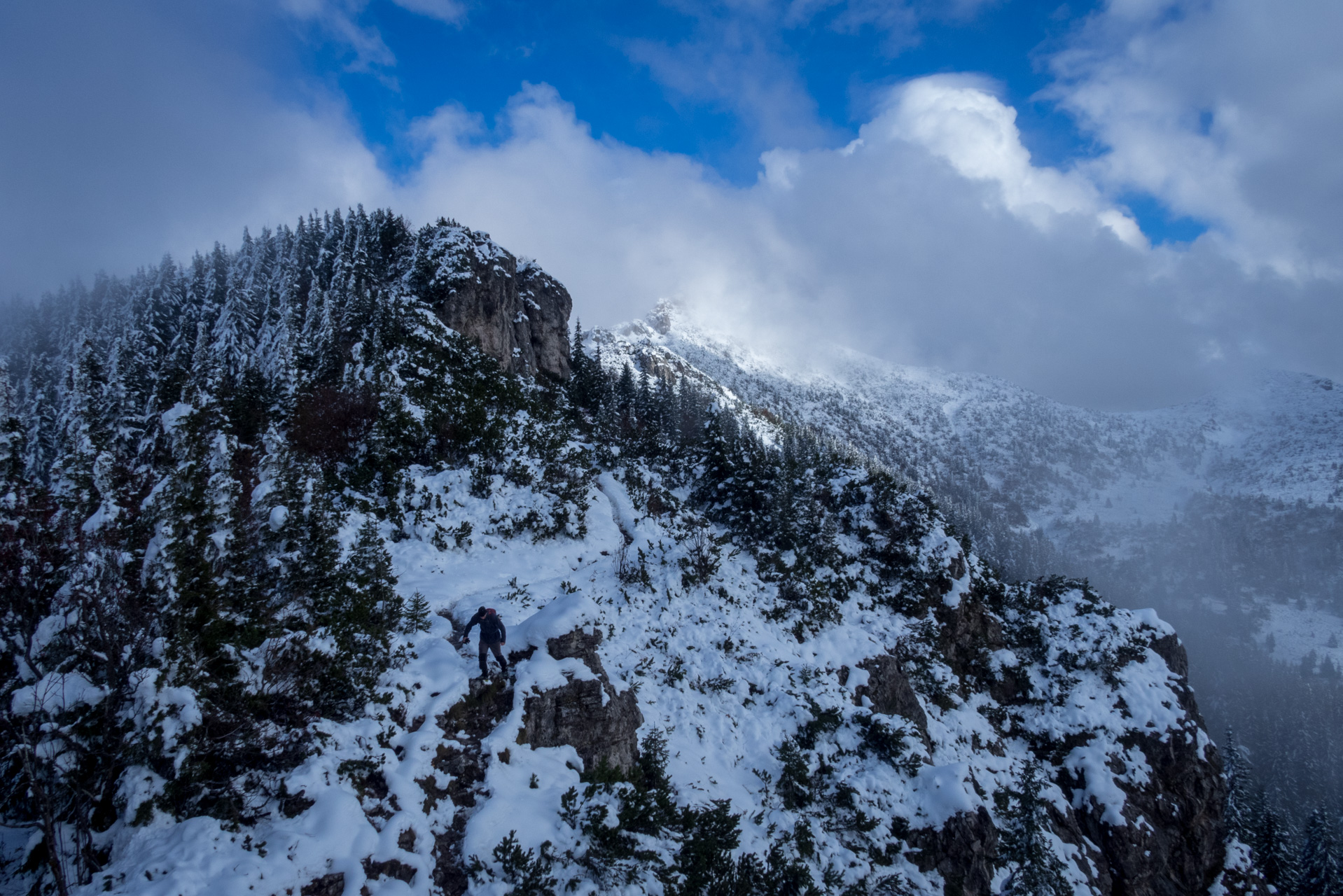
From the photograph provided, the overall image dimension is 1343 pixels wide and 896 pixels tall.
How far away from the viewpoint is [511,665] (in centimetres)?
1427

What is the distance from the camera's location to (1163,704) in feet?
82.2

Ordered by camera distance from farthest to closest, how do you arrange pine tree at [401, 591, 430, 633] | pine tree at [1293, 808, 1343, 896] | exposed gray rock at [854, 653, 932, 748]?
pine tree at [1293, 808, 1343, 896]
exposed gray rock at [854, 653, 932, 748]
pine tree at [401, 591, 430, 633]

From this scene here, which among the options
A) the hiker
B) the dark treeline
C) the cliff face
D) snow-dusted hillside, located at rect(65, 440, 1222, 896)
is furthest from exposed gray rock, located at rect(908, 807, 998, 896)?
the cliff face

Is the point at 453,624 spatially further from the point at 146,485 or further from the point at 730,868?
the point at 146,485


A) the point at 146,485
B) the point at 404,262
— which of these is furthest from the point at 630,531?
the point at 404,262

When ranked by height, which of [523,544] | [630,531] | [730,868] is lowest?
[730,868]

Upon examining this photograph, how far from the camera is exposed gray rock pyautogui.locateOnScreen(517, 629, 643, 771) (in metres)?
13.3

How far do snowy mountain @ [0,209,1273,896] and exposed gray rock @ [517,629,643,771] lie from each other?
0.10m

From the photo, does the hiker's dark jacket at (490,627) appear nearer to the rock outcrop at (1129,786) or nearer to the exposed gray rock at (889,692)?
the exposed gray rock at (889,692)

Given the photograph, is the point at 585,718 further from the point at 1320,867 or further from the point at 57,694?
the point at 1320,867

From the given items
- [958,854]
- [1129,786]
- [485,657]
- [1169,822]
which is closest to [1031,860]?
[958,854]

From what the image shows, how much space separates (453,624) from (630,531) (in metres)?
11.6

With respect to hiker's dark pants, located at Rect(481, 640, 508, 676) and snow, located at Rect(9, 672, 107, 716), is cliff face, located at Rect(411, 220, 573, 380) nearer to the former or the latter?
hiker's dark pants, located at Rect(481, 640, 508, 676)

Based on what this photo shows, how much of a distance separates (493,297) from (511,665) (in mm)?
31314
